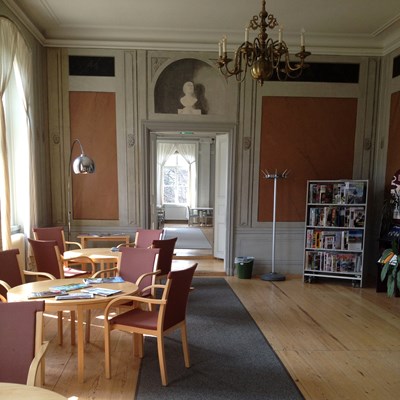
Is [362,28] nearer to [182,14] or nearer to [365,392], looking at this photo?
[182,14]

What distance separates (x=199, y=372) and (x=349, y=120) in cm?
505

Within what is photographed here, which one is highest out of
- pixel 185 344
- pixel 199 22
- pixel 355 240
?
pixel 199 22

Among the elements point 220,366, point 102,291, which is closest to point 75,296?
point 102,291

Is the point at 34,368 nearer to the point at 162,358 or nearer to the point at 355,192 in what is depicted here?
the point at 162,358

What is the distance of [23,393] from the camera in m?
1.34

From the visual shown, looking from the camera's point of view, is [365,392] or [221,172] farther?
[221,172]

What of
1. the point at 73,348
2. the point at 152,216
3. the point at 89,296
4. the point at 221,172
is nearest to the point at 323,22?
the point at 221,172

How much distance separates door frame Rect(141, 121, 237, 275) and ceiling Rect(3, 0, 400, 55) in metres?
1.33

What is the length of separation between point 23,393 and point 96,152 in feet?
15.6

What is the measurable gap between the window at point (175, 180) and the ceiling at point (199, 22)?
792 centimetres

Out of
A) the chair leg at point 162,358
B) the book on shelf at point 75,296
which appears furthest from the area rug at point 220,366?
the book on shelf at point 75,296

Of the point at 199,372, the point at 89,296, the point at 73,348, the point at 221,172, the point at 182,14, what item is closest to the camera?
the point at 89,296

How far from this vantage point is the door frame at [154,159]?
18.6 ft

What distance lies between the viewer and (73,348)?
320cm
